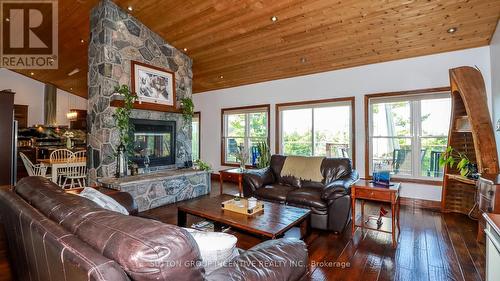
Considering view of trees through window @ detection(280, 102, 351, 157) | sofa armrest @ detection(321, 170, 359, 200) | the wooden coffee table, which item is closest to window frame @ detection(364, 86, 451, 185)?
view of trees through window @ detection(280, 102, 351, 157)

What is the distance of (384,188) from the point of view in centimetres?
278

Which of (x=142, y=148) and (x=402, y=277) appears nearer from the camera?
(x=402, y=277)

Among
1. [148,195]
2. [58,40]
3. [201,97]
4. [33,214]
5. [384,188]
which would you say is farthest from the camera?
[201,97]

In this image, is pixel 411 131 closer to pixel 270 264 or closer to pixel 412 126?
pixel 412 126

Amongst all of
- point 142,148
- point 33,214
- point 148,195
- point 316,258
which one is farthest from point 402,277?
point 142,148

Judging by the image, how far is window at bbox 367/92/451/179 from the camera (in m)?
4.24

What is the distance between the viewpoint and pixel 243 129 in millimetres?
6660

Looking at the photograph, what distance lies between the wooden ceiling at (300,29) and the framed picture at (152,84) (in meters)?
0.77

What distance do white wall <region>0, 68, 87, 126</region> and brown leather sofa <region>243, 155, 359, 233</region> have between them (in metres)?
8.73

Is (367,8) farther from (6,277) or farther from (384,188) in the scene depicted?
(6,277)

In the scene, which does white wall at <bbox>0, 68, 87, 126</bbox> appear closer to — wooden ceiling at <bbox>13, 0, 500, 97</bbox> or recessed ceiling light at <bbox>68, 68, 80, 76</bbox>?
recessed ceiling light at <bbox>68, 68, 80, 76</bbox>

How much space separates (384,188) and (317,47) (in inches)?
110

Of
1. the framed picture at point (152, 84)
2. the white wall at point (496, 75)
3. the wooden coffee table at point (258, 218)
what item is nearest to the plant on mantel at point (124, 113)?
the framed picture at point (152, 84)

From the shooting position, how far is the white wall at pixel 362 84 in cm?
405
